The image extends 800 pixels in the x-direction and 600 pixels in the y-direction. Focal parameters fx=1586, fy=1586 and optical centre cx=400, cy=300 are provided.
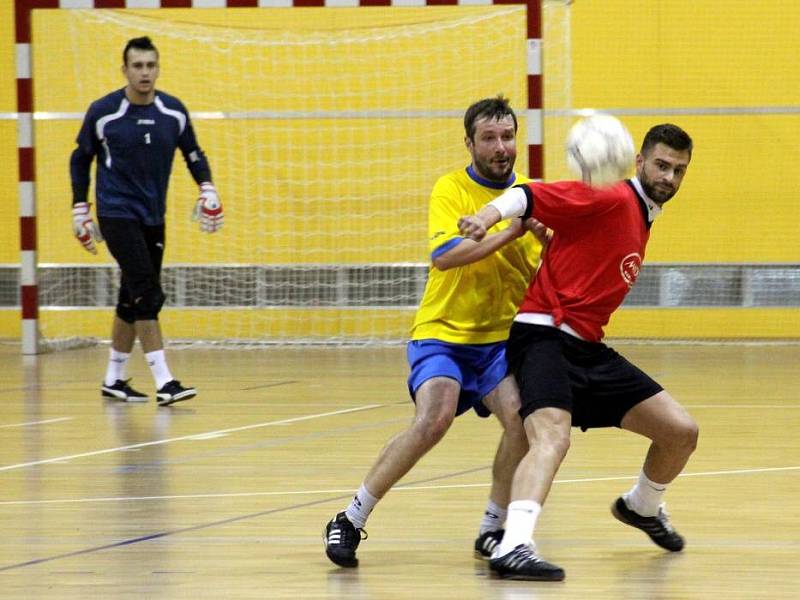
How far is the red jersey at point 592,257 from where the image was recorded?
174 inches

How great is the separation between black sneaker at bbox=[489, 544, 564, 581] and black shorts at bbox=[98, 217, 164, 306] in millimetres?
4492

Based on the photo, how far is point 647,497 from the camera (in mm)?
4637

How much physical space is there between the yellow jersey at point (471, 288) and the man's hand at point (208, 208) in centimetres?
407

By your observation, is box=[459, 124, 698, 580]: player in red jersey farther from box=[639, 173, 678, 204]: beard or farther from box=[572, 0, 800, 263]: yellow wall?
box=[572, 0, 800, 263]: yellow wall

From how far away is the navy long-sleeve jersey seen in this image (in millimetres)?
8469

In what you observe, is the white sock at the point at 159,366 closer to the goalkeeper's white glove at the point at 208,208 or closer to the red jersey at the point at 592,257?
the goalkeeper's white glove at the point at 208,208

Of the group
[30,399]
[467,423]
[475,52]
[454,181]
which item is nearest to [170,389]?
[30,399]

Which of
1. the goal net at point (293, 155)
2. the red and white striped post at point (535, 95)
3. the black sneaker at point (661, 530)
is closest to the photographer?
the black sneaker at point (661, 530)

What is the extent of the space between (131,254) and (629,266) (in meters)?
4.38

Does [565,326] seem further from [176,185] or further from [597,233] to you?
[176,185]

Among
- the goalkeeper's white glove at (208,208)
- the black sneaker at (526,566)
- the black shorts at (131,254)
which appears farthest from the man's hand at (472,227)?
the goalkeeper's white glove at (208,208)

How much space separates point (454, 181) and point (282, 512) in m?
1.33

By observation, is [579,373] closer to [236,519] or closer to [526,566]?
[526,566]

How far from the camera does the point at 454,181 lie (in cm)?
473
